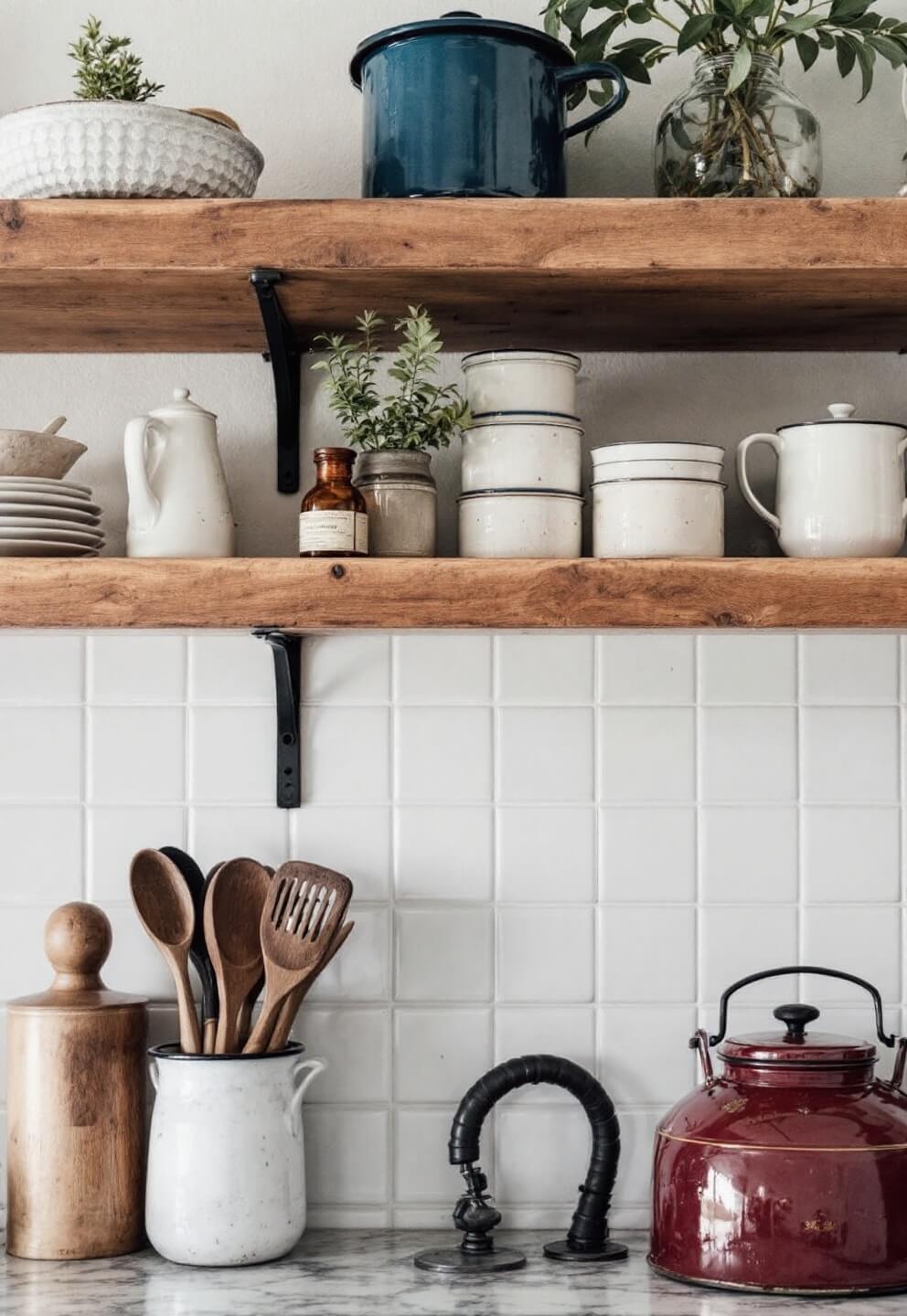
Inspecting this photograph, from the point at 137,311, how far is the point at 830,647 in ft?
2.70

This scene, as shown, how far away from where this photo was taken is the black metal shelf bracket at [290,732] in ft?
5.17

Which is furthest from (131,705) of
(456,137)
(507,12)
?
(507,12)

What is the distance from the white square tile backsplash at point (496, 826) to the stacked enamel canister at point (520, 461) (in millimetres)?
237

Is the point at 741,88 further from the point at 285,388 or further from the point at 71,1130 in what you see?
the point at 71,1130

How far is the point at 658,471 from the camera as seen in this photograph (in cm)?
139

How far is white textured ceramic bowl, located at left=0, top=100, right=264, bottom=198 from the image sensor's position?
134 cm

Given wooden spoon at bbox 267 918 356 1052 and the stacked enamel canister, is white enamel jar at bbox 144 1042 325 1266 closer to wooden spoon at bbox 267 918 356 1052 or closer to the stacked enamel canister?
wooden spoon at bbox 267 918 356 1052

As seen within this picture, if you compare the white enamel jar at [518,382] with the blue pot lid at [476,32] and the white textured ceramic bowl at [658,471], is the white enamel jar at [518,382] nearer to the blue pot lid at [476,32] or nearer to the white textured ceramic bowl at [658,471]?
the white textured ceramic bowl at [658,471]

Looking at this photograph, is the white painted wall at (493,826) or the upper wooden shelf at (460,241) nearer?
the upper wooden shelf at (460,241)

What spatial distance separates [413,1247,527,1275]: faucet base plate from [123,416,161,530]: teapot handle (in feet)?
2.53

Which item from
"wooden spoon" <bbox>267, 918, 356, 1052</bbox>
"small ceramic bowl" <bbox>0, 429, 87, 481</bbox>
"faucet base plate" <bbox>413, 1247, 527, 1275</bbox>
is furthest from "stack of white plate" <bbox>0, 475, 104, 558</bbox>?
"faucet base plate" <bbox>413, 1247, 527, 1275</bbox>

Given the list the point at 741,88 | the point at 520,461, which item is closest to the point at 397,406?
the point at 520,461

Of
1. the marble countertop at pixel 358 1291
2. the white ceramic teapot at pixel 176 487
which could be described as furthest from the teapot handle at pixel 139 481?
the marble countertop at pixel 358 1291

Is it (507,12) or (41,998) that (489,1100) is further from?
(507,12)
